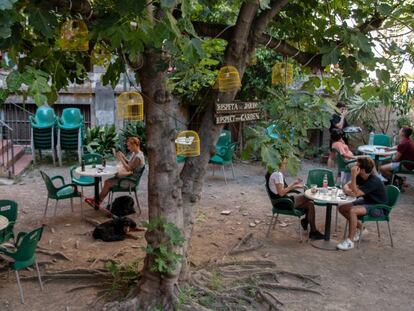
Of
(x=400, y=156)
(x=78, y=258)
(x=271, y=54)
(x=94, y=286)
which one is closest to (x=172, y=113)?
(x=94, y=286)

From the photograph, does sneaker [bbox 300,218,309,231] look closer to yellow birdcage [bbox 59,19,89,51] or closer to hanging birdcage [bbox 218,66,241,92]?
hanging birdcage [bbox 218,66,241,92]

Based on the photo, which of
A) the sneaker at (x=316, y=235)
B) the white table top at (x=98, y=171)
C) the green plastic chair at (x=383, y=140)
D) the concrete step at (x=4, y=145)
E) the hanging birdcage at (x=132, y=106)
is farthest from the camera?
the green plastic chair at (x=383, y=140)

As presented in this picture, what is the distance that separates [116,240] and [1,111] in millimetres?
8157

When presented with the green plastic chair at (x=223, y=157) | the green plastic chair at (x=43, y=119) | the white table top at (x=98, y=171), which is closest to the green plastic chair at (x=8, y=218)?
the white table top at (x=98, y=171)

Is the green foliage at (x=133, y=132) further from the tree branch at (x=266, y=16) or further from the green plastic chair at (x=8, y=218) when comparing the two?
the tree branch at (x=266, y=16)

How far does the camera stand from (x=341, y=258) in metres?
7.17

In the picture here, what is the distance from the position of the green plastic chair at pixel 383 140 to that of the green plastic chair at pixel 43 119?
8.24 metres

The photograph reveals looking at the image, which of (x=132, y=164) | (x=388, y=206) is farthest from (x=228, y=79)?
(x=132, y=164)

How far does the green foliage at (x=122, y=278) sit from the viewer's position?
19.2 ft

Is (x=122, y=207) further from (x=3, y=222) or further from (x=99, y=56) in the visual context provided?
(x=99, y=56)

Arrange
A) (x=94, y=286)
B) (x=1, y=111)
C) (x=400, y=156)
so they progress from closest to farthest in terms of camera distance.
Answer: (x=94, y=286) → (x=400, y=156) → (x=1, y=111)

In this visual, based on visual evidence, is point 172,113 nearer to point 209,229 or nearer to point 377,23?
point 377,23

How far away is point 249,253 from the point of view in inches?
286

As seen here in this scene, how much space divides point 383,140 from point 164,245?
8.85 meters
